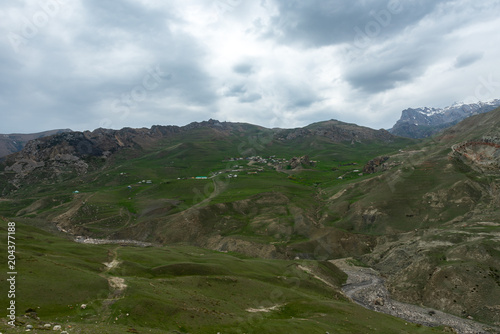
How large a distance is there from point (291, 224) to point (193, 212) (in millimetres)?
53270

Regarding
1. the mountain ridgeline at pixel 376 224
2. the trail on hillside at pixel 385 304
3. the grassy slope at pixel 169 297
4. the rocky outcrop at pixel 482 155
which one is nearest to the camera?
the grassy slope at pixel 169 297

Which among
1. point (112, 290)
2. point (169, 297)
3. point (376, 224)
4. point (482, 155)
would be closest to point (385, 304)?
point (376, 224)

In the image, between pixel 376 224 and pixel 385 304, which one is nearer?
pixel 385 304

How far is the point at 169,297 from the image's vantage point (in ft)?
162

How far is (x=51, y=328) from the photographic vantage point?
29.9 meters

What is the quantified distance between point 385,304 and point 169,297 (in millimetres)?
61378

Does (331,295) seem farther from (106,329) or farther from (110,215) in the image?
(110,215)

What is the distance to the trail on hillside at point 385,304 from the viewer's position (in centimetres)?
6544

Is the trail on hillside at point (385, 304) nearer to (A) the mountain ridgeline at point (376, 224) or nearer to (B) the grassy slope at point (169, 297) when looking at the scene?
(A) the mountain ridgeline at point (376, 224)

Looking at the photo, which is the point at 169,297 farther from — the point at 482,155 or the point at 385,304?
the point at 482,155

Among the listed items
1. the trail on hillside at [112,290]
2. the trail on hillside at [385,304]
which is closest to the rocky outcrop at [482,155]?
the trail on hillside at [385,304]

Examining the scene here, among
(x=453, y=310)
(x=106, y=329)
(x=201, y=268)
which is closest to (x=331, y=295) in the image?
(x=453, y=310)

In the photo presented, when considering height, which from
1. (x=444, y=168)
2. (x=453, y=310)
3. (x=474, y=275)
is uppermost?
(x=444, y=168)

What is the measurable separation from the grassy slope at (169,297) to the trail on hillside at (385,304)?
32.8 ft
